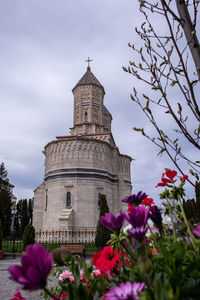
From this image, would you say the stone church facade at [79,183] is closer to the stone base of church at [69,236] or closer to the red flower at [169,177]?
the stone base of church at [69,236]

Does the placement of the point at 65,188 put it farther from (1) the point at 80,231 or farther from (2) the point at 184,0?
(2) the point at 184,0

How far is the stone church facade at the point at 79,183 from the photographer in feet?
70.0

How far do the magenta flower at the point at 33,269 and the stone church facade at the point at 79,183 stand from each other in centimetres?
1984

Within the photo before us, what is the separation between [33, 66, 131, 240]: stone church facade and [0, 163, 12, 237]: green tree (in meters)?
10.1

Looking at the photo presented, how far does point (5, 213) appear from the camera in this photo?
114 feet

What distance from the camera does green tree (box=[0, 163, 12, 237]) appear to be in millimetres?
33281

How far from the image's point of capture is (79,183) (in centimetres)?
2266

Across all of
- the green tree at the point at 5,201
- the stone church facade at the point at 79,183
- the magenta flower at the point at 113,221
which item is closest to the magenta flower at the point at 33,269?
the magenta flower at the point at 113,221

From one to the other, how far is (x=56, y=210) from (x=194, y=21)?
22.0m

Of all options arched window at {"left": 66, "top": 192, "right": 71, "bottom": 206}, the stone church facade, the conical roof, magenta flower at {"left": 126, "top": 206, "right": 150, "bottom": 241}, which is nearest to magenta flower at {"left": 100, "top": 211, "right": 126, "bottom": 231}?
magenta flower at {"left": 126, "top": 206, "right": 150, "bottom": 241}

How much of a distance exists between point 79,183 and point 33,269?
73.1 feet

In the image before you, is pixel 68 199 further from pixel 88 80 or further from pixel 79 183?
pixel 88 80

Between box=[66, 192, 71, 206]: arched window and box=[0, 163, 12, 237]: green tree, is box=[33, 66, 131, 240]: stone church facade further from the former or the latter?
box=[0, 163, 12, 237]: green tree

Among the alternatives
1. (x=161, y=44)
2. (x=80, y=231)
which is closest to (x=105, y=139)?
(x=80, y=231)
